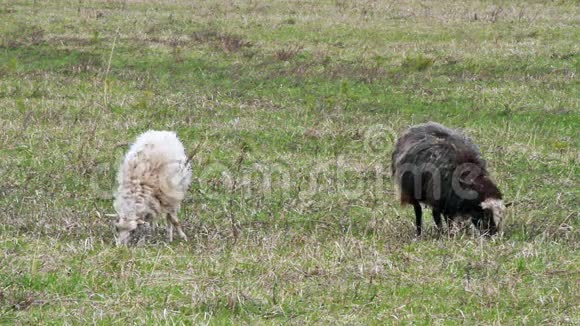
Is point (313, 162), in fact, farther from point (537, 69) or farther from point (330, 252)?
point (537, 69)

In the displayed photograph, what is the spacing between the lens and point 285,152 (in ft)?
47.5

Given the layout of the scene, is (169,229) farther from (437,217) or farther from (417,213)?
(437,217)

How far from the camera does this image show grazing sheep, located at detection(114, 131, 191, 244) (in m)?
10.3

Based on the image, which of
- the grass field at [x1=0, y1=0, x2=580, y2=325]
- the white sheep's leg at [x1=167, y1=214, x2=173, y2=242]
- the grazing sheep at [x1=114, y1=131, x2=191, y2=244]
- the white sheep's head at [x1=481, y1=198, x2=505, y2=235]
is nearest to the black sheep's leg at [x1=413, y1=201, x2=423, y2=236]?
the grass field at [x1=0, y1=0, x2=580, y2=325]

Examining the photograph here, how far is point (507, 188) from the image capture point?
42.2 feet

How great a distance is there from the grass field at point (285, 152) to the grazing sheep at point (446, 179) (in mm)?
348

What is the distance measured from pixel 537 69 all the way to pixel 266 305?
14789mm

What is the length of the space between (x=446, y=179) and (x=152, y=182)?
3240mm

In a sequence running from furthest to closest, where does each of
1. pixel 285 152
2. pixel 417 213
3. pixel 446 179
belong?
pixel 285 152 → pixel 417 213 → pixel 446 179

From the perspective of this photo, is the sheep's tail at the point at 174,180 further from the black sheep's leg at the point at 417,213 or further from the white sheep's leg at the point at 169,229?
the black sheep's leg at the point at 417,213

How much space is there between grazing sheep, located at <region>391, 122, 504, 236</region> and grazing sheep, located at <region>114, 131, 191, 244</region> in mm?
2601

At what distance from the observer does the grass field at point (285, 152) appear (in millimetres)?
7223

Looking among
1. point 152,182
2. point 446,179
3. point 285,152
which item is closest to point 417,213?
point 446,179

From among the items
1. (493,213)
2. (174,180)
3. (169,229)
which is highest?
(174,180)
